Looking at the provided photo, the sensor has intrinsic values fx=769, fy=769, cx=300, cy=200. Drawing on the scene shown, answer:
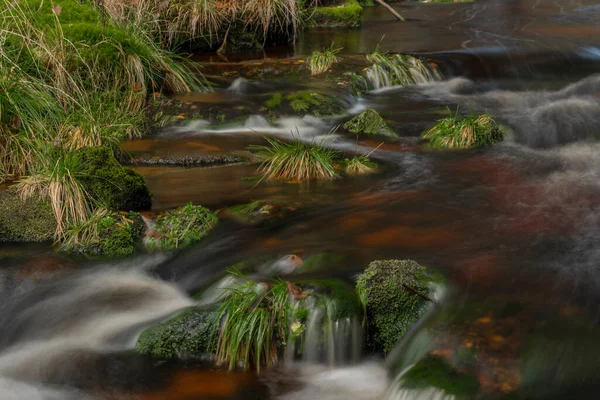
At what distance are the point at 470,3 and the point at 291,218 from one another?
1837 cm

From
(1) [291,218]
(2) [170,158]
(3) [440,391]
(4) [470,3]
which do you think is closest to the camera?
(3) [440,391]

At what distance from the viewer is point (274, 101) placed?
11.2 m

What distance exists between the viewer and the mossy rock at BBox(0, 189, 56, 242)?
23.1ft

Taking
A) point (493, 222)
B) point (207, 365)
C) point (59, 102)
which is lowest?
point (207, 365)

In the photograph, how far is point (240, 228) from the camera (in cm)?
701

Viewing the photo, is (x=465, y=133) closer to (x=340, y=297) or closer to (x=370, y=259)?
(x=370, y=259)

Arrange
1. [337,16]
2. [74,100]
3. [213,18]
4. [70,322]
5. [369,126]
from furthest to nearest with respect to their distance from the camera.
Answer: [337,16], [213,18], [369,126], [74,100], [70,322]

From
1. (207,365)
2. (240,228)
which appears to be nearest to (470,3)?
(240,228)

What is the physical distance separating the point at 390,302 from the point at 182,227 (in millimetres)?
2315

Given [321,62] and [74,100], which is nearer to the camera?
[74,100]

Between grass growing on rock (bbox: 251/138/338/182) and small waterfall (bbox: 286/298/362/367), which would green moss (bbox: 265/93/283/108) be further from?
small waterfall (bbox: 286/298/362/367)

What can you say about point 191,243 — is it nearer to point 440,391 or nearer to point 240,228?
point 240,228

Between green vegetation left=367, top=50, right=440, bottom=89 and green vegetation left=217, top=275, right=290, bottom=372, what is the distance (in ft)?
26.1

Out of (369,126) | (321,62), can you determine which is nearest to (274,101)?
(369,126)
